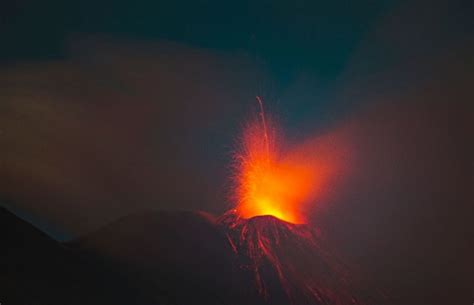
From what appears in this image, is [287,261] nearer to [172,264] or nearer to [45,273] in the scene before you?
[172,264]

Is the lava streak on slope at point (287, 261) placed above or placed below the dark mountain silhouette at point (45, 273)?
below

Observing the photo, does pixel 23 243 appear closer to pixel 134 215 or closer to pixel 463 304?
pixel 134 215

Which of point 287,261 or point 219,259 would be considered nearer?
point 219,259

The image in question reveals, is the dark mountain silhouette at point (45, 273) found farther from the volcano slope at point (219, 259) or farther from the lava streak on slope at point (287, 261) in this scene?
the lava streak on slope at point (287, 261)

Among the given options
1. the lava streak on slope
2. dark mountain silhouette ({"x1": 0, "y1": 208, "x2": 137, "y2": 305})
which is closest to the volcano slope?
the lava streak on slope

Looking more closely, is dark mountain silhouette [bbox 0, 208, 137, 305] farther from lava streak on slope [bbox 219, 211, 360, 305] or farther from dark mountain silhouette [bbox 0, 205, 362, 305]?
lava streak on slope [bbox 219, 211, 360, 305]

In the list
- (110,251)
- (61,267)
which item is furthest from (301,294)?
(61,267)

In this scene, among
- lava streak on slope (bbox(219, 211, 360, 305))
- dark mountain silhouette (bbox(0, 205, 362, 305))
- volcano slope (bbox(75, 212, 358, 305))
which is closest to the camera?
dark mountain silhouette (bbox(0, 205, 362, 305))

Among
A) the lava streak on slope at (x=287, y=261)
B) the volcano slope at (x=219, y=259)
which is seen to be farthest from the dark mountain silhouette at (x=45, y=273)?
the lava streak on slope at (x=287, y=261)

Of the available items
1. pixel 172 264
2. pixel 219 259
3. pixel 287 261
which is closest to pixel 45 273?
pixel 172 264

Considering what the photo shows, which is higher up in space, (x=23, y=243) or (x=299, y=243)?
(x=23, y=243)

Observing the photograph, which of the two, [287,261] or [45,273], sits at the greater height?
[45,273]
